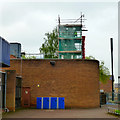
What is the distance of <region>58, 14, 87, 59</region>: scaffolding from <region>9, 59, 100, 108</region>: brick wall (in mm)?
10032

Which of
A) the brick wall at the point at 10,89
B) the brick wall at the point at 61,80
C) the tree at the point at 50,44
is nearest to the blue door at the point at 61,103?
the brick wall at the point at 61,80

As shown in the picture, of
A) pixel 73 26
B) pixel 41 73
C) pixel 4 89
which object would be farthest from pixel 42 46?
pixel 4 89

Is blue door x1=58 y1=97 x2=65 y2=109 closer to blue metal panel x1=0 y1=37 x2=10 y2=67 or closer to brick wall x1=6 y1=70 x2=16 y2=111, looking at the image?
brick wall x1=6 y1=70 x2=16 y2=111

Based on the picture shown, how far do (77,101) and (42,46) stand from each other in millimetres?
30790

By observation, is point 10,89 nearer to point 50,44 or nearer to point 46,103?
point 46,103

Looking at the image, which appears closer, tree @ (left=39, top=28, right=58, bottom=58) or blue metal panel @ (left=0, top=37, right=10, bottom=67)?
blue metal panel @ (left=0, top=37, right=10, bottom=67)

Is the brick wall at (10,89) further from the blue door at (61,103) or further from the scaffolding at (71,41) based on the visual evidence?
the scaffolding at (71,41)

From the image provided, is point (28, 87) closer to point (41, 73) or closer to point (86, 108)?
point (41, 73)

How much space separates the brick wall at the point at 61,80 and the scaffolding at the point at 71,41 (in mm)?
10032

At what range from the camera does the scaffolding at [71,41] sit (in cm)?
3788

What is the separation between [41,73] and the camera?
27344 millimetres

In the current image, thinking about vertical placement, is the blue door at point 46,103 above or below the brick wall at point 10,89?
below

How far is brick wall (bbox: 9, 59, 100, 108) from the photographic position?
26938 mm

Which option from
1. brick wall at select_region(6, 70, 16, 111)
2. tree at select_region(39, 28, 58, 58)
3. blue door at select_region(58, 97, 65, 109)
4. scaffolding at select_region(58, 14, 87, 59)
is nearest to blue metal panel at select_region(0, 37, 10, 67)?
brick wall at select_region(6, 70, 16, 111)
